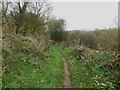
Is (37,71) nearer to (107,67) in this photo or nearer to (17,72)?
(17,72)

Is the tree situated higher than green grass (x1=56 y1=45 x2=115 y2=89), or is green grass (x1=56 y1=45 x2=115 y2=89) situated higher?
the tree

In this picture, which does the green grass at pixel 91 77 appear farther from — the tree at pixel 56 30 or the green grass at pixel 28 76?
the tree at pixel 56 30

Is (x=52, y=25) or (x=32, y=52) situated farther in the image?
(x=52, y=25)

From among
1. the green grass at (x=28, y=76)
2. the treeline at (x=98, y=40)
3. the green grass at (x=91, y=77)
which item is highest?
the treeline at (x=98, y=40)

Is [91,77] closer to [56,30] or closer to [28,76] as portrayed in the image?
[28,76]

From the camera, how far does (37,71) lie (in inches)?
686

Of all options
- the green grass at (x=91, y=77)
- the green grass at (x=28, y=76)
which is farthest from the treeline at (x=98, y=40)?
the green grass at (x=28, y=76)

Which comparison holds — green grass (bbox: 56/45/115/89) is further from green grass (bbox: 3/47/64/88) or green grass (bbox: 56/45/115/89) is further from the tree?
the tree

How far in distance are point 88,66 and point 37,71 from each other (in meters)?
4.64

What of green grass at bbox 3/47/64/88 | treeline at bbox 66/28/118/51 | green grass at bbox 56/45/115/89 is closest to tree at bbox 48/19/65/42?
treeline at bbox 66/28/118/51

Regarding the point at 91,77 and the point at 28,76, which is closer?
the point at 28,76

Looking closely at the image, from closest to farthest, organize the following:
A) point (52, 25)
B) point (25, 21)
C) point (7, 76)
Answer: point (7, 76)
point (25, 21)
point (52, 25)

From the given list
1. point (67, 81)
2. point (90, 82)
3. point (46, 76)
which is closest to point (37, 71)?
A: point (46, 76)

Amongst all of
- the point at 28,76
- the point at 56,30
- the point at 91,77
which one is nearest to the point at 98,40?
the point at 56,30
